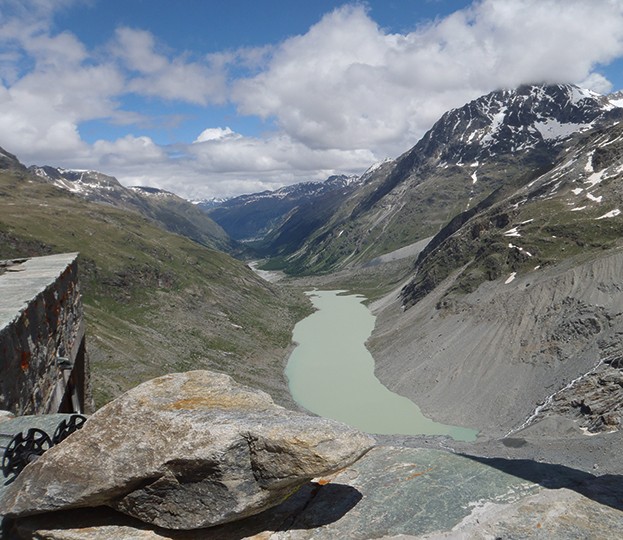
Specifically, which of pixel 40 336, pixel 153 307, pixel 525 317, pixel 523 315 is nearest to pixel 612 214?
pixel 523 315

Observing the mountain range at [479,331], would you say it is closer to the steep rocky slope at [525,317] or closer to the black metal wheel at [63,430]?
the steep rocky slope at [525,317]

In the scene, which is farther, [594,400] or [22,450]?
[594,400]

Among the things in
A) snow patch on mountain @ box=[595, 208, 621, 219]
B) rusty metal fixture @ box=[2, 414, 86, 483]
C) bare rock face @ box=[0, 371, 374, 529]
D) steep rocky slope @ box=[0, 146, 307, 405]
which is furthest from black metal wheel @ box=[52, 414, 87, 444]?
snow patch on mountain @ box=[595, 208, 621, 219]

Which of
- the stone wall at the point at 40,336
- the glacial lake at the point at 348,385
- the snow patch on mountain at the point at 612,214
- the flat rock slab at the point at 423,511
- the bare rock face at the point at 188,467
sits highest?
the snow patch on mountain at the point at 612,214

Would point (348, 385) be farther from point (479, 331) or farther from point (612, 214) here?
point (612, 214)

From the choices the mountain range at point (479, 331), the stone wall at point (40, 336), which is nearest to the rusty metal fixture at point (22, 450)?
the stone wall at point (40, 336)
